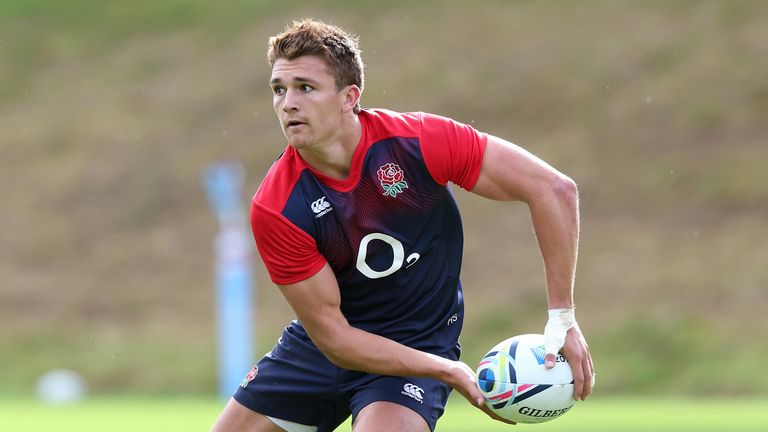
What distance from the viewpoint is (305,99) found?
6211 mm

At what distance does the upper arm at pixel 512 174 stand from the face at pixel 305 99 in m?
0.76

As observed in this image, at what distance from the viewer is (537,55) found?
26.7 m

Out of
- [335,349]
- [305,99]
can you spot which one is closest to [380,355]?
[335,349]

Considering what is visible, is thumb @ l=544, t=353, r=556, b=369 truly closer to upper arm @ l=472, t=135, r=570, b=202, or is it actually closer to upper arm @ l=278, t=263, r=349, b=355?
upper arm @ l=472, t=135, r=570, b=202

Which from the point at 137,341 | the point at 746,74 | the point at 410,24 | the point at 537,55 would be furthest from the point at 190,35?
the point at 746,74

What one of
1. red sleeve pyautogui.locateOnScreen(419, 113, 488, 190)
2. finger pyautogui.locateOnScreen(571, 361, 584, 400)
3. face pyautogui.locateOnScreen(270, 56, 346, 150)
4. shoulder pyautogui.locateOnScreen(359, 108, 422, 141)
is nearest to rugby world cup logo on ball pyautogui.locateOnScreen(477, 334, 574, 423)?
finger pyautogui.locateOnScreen(571, 361, 584, 400)

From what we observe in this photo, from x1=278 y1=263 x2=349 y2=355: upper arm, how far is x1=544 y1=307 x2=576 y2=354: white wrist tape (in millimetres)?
946

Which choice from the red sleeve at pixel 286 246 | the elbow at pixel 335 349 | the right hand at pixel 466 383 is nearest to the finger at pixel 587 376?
the right hand at pixel 466 383

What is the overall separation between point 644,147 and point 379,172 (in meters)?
18.1

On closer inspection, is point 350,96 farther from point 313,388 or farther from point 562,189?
point 313,388

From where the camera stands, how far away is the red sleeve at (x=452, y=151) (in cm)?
631

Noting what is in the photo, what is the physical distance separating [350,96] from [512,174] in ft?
2.84

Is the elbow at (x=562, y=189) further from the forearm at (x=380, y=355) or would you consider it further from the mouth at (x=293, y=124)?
the mouth at (x=293, y=124)

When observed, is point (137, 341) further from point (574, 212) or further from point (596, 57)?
point (574, 212)
